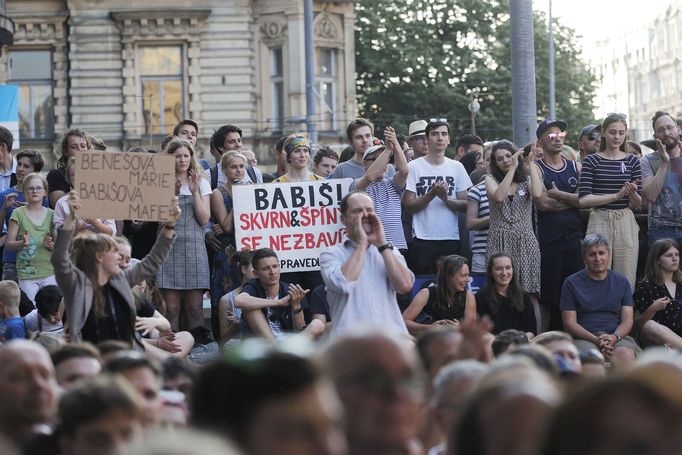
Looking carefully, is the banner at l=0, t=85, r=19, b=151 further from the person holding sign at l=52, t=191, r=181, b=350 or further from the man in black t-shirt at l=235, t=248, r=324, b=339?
the person holding sign at l=52, t=191, r=181, b=350

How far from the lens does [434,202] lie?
13641 millimetres

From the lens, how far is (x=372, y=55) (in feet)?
189

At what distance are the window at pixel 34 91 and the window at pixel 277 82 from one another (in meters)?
6.44

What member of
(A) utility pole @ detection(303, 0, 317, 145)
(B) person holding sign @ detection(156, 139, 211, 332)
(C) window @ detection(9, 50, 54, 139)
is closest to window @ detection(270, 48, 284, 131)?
(C) window @ detection(9, 50, 54, 139)

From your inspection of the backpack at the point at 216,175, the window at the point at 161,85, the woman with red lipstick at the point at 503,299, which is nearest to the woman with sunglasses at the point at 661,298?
the woman with red lipstick at the point at 503,299

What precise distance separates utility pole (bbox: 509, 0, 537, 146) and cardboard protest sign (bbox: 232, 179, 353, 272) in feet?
8.70

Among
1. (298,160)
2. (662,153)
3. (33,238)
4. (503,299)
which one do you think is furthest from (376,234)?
Answer: (33,238)

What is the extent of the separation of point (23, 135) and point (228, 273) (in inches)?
1414

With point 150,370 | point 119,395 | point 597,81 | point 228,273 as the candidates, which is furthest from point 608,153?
point 597,81

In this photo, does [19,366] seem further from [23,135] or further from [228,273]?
[23,135]

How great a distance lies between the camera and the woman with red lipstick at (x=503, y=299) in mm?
12469

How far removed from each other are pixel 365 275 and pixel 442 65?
47030 millimetres

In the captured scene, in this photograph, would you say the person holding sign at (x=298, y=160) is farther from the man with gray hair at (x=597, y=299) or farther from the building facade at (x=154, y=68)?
the building facade at (x=154, y=68)

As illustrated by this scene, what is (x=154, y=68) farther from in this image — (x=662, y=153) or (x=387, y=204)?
(x=662, y=153)
